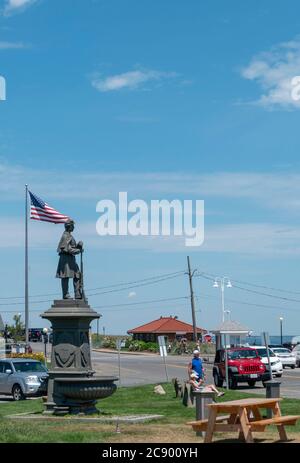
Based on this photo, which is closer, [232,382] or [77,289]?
[77,289]

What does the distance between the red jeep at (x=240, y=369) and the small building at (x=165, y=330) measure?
60774 mm

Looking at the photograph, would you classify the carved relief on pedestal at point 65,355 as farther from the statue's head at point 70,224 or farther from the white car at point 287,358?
the white car at point 287,358

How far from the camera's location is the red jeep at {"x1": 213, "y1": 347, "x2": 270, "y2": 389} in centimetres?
3231

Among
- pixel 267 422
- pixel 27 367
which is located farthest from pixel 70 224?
pixel 27 367

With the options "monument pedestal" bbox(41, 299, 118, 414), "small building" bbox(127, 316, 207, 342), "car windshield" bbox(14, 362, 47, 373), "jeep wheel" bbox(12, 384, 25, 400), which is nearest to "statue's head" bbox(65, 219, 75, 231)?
"monument pedestal" bbox(41, 299, 118, 414)

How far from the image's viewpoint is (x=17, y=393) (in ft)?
93.6

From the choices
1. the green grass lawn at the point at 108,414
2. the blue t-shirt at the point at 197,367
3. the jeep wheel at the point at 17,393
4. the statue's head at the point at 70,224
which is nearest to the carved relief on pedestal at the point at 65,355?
the green grass lawn at the point at 108,414

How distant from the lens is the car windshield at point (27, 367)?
29.4m

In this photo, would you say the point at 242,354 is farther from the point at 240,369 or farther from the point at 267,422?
the point at 267,422

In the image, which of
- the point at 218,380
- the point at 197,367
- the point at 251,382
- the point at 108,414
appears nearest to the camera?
the point at 108,414

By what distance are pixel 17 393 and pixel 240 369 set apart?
8715mm

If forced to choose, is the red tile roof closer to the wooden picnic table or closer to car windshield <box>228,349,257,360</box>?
car windshield <box>228,349,257,360</box>

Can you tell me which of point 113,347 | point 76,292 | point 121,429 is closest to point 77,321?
point 76,292
